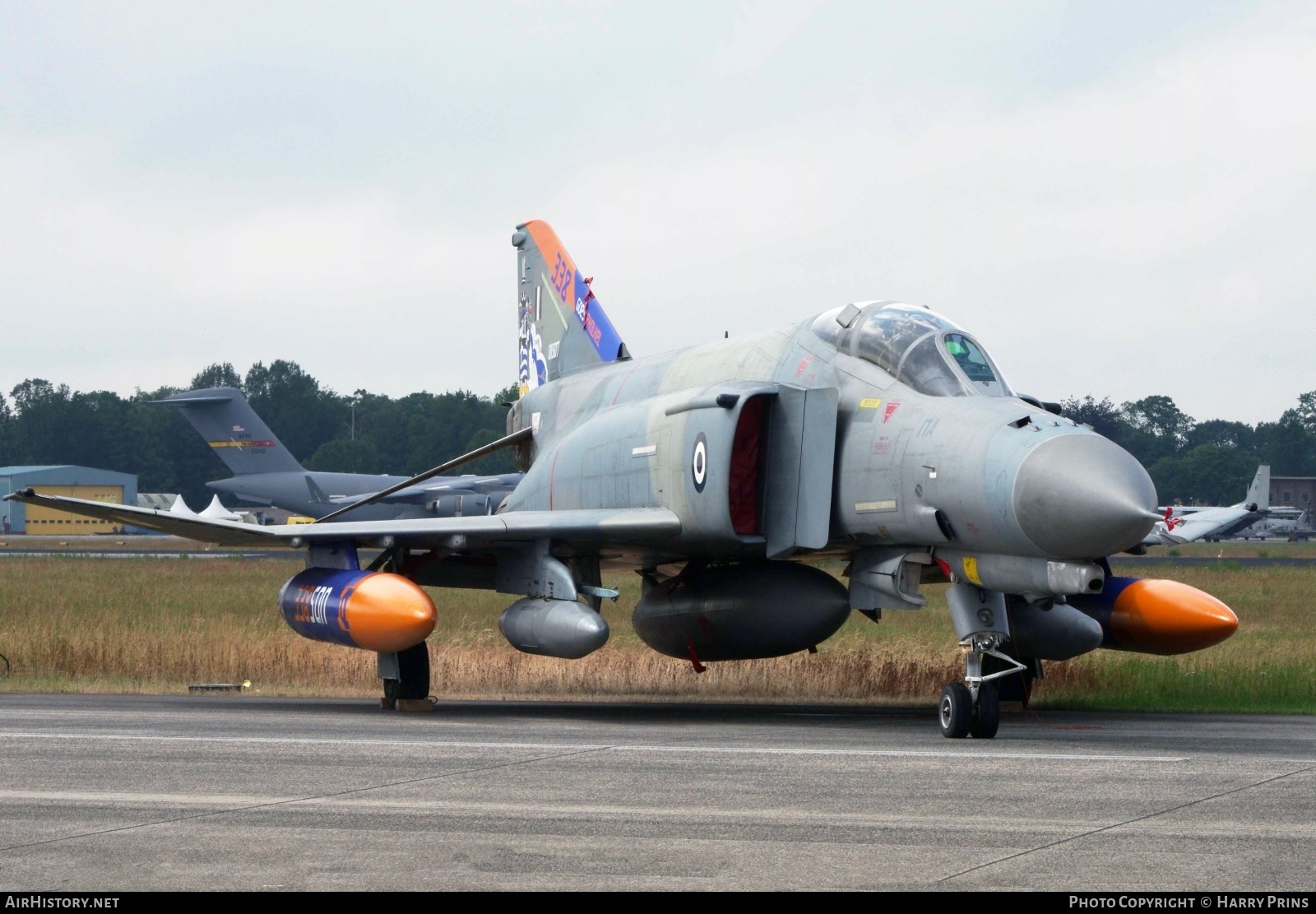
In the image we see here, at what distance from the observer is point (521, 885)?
5.47 meters

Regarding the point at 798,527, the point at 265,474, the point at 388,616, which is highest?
the point at 265,474

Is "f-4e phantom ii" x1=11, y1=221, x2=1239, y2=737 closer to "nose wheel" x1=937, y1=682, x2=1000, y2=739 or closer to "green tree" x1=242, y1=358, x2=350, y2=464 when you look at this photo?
"nose wheel" x1=937, y1=682, x2=1000, y2=739

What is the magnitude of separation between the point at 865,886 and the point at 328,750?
5057 millimetres

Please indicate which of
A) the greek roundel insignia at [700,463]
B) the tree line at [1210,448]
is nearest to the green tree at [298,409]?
the tree line at [1210,448]

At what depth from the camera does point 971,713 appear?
10492 mm

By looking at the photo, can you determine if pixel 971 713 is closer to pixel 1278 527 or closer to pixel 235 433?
pixel 235 433

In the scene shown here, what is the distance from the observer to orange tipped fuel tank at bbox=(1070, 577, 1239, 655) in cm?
1293

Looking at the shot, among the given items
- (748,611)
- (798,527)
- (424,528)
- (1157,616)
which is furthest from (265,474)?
(1157,616)

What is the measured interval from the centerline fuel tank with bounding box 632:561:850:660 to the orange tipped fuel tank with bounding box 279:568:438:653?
2366 millimetres

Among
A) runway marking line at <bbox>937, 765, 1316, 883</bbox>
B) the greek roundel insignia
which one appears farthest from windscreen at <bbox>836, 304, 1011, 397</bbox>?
runway marking line at <bbox>937, 765, 1316, 883</bbox>

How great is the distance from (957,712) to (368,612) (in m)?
5.23

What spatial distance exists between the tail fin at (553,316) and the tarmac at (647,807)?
262 inches

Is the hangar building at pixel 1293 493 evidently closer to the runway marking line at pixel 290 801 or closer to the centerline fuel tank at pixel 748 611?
the centerline fuel tank at pixel 748 611

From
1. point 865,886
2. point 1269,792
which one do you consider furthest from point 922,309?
point 865,886
